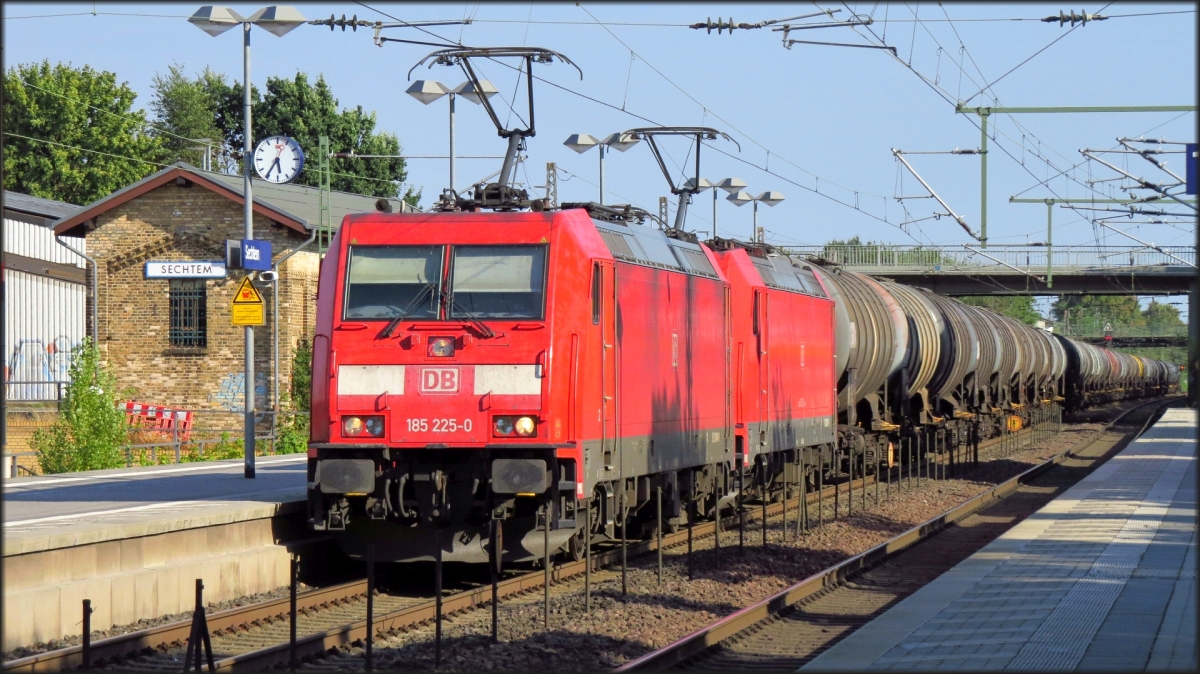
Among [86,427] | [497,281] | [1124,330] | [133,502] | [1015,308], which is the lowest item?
[133,502]

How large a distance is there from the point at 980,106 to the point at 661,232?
10.7m

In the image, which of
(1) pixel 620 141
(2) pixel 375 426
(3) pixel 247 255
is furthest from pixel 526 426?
(1) pixel 620 141

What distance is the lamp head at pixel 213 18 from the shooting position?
61.0 ft

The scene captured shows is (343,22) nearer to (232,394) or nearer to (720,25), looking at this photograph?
(720,25)

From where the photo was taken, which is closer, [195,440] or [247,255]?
[247,255]

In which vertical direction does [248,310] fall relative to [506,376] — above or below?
above

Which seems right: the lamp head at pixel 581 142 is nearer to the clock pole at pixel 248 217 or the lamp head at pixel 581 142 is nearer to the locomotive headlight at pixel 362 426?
the clock pole at pixel 248 217

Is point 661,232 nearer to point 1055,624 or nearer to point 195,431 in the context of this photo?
point 1055,624

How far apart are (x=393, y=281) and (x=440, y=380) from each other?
3.86 feet

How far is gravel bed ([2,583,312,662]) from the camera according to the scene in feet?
33.4

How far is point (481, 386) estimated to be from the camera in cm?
1290

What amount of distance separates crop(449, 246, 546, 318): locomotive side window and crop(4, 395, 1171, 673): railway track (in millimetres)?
2731

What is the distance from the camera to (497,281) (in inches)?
521

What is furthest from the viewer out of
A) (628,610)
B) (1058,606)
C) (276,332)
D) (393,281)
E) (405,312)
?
(276,332)
